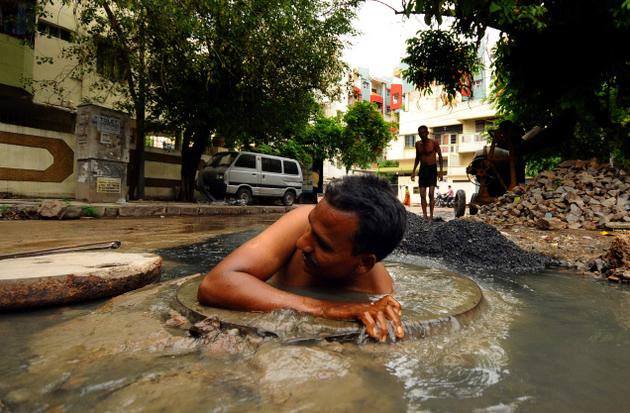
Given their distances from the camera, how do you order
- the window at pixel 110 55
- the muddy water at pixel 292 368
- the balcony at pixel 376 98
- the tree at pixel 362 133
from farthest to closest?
1. the balcony at pixel 376 98
2. the tree at pixel 362 133
3. the window at pixel 110 55
4. the muddy water at pixel 292 368

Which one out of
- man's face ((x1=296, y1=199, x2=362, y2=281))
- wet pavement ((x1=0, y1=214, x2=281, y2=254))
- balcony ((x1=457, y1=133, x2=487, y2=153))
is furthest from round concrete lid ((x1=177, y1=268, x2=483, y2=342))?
balcony ((x1=457, y1=133, x2=487, y2=153))

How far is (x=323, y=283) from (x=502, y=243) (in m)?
3.00

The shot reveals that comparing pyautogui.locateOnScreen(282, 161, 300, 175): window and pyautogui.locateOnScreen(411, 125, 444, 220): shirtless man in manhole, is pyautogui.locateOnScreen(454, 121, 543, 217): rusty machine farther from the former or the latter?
pyautogui.locateOnScreen(282, 161, 300, 175): window

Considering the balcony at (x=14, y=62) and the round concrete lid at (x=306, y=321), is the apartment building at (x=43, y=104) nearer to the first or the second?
the balcony at (x=14, y=62)

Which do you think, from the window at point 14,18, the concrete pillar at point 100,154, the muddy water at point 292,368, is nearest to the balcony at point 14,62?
the window at point 14,18

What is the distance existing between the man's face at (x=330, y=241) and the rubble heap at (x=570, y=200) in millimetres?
5861

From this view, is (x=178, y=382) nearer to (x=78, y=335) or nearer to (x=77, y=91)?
(x=78, y=335)

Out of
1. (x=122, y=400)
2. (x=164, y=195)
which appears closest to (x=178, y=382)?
(x=122, y=400)

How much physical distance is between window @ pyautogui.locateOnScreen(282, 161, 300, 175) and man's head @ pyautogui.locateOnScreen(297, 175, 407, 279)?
46.9 ft

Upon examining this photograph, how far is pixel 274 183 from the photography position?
606 inches

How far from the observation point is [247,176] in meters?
14.1

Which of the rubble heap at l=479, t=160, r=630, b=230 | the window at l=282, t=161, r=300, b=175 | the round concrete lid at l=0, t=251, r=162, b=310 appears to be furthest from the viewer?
the window at l=282, t=161, r=300, b=175

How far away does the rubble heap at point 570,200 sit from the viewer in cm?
664

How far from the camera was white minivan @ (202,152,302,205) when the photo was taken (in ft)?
44.7
